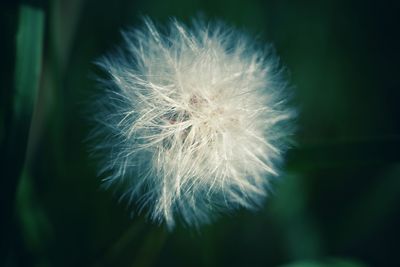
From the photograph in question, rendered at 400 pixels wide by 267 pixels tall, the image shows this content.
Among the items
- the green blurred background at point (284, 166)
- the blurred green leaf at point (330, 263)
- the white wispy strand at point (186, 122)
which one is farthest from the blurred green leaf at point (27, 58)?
the blurred green leaf at point (330, 263)

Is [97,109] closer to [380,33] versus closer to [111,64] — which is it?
[111,64]

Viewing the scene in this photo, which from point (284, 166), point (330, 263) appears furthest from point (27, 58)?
point (330, 263)

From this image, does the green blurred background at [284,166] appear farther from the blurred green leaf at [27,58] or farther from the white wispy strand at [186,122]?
the white wispy strand at [186,122]

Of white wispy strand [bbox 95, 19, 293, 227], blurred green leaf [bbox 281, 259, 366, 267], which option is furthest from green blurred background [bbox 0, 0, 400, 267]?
white wispy strand [bbox 95, 19, 293, 227]

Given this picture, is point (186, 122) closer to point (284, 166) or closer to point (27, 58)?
point (284, 166)

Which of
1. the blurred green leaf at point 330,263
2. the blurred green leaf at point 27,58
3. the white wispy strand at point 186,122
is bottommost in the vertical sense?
the blurred green leaf at point 330,263

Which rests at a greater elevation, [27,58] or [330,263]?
[27,58]

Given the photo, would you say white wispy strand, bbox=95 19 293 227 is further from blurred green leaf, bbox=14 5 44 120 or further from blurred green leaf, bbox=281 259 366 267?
blurred green leaf, bbox=281 259 366 267
